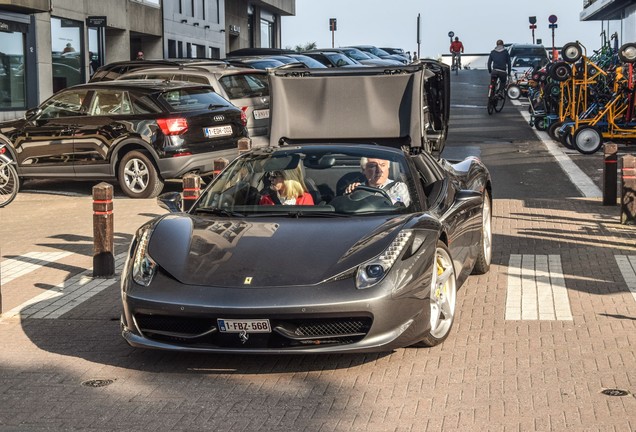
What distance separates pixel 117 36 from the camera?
38.9m

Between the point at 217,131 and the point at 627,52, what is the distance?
7.77 metres

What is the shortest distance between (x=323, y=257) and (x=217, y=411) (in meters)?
1.29

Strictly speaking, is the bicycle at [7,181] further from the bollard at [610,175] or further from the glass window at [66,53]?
the glass window at [66,53]

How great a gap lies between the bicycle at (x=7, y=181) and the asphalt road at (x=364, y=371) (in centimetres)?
509

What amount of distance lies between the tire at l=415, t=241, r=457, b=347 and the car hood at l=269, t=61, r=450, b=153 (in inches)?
171

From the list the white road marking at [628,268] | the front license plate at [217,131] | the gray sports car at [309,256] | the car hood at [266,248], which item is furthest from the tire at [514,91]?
the car hood at [266,248]

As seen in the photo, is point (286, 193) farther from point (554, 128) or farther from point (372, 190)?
point (554, 128)

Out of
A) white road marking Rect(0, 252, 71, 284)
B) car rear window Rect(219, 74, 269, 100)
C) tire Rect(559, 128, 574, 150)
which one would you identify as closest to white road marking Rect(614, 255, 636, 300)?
white road marking Rect(0, 252, 71, 284)

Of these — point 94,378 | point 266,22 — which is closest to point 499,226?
point 94,378

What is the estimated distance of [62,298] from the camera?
9.53 metres

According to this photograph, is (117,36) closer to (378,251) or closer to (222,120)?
(222,120)

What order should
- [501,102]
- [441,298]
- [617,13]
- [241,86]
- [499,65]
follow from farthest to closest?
[617,13] → [501,102] → [499,65] → [241,86] → [441,298]

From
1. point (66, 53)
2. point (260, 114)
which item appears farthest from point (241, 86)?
point (66, 53)

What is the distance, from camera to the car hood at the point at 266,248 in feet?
22.7
